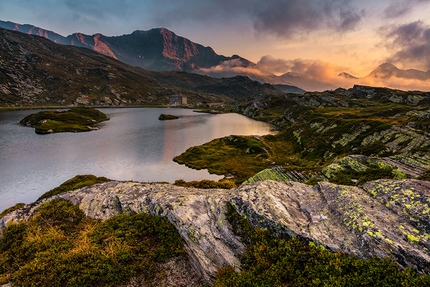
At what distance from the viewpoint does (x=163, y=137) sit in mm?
113250

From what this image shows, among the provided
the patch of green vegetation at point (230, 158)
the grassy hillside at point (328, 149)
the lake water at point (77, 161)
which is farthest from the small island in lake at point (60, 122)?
the grassy hillside at point (328, 149)

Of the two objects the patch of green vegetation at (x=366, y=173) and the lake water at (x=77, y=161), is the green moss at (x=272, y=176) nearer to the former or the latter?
the patch of green vegetation at (x=366, y=173)

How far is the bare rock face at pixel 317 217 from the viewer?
34.6ft

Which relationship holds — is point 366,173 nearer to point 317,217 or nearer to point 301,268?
point 317,217

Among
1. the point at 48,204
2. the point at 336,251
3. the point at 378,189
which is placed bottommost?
the point at 48,204

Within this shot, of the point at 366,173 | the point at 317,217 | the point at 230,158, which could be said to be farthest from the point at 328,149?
the point at 317,217

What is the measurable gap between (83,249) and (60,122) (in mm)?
151621

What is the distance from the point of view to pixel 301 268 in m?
11.0

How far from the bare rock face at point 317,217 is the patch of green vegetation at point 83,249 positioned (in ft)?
5.53

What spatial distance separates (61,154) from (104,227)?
74.8 meters

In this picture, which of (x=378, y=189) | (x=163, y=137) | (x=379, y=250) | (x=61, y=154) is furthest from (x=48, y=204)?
(x=163, y=137)

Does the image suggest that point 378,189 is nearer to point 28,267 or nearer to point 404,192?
point 404,192

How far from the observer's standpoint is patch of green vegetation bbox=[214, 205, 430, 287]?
30.7 feet

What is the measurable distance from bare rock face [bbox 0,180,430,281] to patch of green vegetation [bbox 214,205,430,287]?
Result: 0.49 metres
